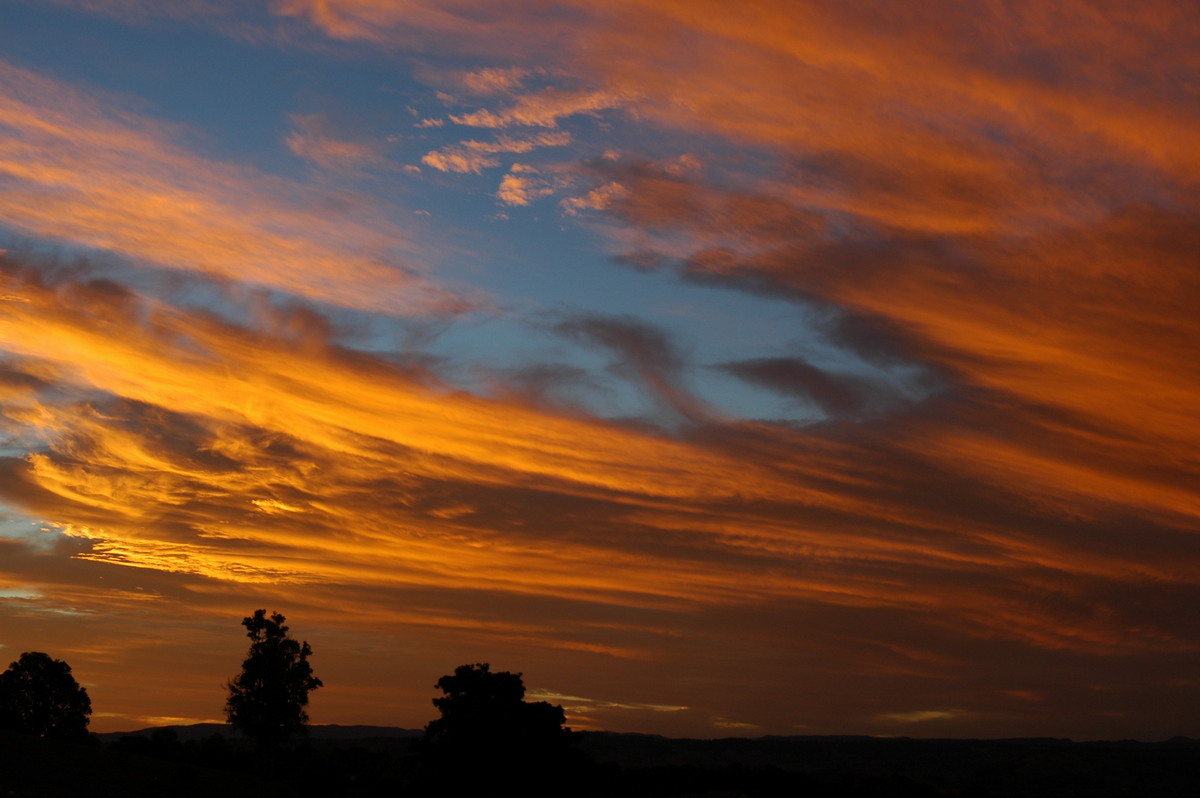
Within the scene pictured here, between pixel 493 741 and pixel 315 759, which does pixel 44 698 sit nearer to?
pixel 315 759

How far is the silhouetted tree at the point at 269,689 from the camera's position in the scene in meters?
98.3

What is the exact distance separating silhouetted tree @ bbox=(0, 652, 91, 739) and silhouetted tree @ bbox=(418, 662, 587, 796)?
52.5 metres

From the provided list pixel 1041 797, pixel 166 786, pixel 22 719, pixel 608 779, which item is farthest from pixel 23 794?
pixel 1041 797

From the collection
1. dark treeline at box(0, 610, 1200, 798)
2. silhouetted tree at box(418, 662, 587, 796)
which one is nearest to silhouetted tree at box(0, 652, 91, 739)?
dark treeline at box(0, 610, 1200, 798)

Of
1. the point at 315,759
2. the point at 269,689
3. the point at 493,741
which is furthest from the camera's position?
the point at 315,759

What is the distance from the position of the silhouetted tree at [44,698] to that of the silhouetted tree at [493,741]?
172 feet

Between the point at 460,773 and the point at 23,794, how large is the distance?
2947 centimetres

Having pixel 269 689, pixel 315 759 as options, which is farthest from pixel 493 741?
pixel 315 759

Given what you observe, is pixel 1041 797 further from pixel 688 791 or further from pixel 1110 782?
pixel 688 791

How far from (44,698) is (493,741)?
6013 centimetres

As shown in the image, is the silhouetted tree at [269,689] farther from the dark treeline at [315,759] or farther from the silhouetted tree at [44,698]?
the silhouetted tree at [44,698]

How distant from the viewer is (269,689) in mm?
98750

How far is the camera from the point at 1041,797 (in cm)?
15075

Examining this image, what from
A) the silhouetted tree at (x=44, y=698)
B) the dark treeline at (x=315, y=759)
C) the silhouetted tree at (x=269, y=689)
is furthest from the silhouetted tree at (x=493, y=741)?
the silhouetted tree at (x=44, y=698)
